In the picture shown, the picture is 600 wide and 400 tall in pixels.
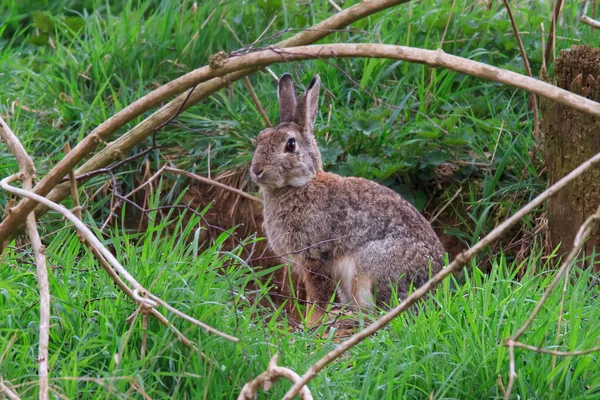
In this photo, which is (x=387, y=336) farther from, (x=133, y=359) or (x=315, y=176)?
(x=315, y=176)

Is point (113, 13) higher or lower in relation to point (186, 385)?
higher

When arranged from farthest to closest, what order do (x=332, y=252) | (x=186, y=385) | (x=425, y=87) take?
(x=425, y=87), (x=332, y=252), (x=186, y=385)

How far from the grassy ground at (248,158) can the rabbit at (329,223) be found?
32 centimetres

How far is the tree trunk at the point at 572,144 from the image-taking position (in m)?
4.88

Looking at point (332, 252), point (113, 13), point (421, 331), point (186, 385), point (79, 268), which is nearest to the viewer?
point (186, 385)

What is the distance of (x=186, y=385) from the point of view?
11.0 ft

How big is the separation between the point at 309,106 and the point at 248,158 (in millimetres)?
659

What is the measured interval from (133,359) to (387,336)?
1.02 metres

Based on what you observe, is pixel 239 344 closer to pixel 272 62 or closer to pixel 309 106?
pixel 272 62

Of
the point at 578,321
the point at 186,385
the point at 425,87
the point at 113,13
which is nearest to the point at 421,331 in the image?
the point at 578,321

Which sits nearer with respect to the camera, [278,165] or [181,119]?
[278,165]

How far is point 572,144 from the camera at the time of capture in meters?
5.01

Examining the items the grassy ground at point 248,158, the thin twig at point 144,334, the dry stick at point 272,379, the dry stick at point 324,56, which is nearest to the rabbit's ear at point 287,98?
the grassy ground at point 248,158

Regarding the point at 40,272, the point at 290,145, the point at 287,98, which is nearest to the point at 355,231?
the point at 290,145
